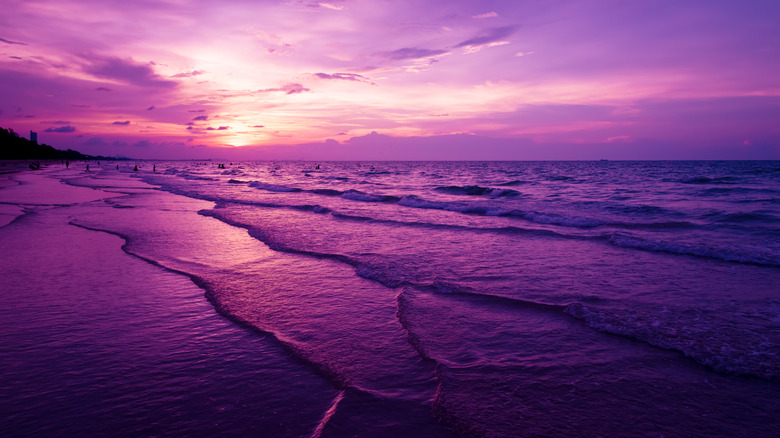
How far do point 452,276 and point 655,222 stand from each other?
13.5 m

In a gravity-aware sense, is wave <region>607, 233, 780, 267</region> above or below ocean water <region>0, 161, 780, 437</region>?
above

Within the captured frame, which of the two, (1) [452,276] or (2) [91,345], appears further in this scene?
(1) [452,276]

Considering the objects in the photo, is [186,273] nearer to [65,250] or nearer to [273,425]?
[65,250]

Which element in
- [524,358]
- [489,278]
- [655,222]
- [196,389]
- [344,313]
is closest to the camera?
[196,389]

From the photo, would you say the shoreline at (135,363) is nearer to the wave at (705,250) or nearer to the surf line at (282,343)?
the surf line at (282,343)

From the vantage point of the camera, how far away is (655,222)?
18.1 meters

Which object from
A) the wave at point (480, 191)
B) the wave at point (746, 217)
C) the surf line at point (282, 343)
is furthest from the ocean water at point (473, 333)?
the wave at point (480, 191)

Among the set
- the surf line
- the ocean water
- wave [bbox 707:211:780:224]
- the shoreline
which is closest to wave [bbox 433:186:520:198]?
wave [bbox 707:211:780:224]

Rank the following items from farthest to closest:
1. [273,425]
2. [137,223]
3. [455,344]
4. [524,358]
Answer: [137,223]
[455,344]
[524,358]
[273,425]

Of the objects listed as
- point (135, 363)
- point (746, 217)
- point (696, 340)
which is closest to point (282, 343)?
point (135, 363)

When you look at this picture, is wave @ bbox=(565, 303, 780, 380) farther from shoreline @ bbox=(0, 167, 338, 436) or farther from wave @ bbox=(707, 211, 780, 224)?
wave @ bbox=(707, 211, 780, 224)

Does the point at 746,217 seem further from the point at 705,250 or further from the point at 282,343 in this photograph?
the point at 282,343

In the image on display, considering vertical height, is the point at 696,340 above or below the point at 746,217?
below

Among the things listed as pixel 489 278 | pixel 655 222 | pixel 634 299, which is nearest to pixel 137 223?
pixel 489 278
